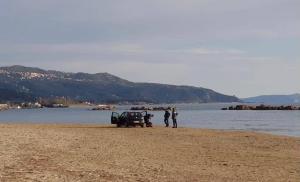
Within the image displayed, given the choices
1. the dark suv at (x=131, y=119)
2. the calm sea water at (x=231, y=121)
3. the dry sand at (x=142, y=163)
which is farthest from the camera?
the calm sea water at (x=231, y=121)

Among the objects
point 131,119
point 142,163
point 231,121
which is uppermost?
point 131,119

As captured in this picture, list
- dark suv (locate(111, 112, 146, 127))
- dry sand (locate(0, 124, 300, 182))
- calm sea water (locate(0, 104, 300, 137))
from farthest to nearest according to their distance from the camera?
calm sea water (locate(0, 104, 300, 137)) → dark suv (locate(111, 112, 146, 127)) → dry sand (locate(0, 124, 300, 182))

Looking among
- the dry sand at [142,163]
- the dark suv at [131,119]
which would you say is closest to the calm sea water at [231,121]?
the dark suv at [131,119]

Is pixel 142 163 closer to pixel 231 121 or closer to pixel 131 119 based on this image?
pixel 131 119

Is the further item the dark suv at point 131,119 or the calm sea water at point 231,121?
the calm sea water at point 231,121

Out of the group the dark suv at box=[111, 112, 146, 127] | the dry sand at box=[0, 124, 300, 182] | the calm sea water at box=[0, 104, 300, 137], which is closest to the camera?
the dry sand at box=[0, 124, 300, 182]

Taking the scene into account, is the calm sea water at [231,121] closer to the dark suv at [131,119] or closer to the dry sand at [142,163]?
the dark suv at [131,119]

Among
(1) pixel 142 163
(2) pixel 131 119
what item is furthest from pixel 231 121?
(1) pixel 142 163

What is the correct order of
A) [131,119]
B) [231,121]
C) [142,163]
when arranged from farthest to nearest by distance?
1. [231,121]
2. [131,119]
3. [142,163]

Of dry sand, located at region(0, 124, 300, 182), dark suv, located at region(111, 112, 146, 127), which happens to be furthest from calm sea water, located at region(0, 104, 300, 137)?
dry sand, located at region(0, 124, 300, 182)

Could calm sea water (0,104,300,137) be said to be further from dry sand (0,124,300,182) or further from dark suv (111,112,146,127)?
dry sand (0,124,300,182)

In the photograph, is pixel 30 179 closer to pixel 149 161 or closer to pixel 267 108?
pixel 149 161

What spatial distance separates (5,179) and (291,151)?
1583cm

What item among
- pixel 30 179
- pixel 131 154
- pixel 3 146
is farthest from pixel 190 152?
pixel 30 179
